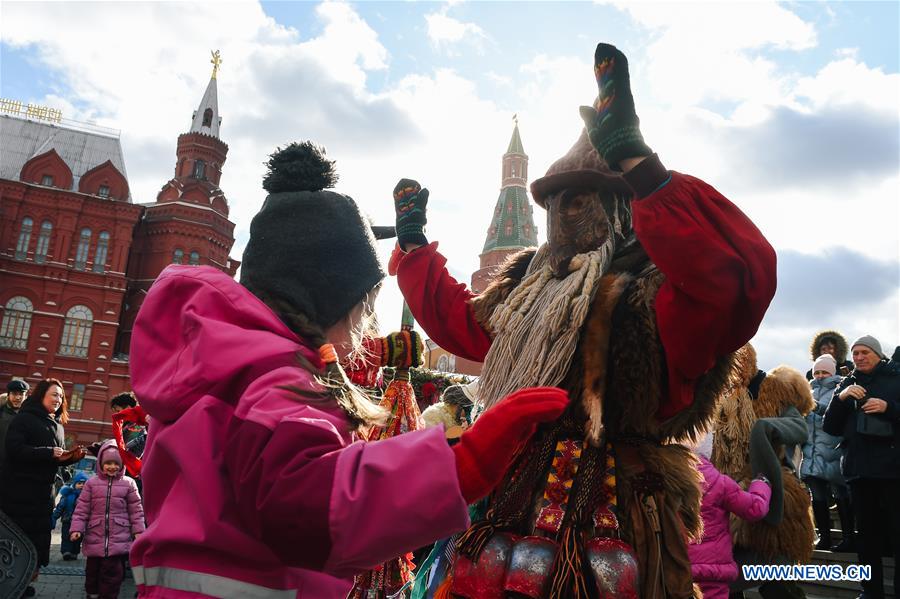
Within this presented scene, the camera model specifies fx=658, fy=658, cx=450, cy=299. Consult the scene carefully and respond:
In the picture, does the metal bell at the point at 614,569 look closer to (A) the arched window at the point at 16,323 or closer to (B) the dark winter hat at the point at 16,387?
(B) the dark winter hat at the point at 16,387

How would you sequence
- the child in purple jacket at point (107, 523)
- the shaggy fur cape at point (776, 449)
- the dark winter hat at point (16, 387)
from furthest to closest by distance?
the dark winter hat at point (16, 387)
the child in purple jacket at point (107, 523)
the shaggy fur cape at point (776, 449)

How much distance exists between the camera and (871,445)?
15.6 ft

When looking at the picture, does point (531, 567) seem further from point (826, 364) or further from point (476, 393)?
point (826, 364)

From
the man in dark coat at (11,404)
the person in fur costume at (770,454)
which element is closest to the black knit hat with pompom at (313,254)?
the person in fur costume at (770,454)

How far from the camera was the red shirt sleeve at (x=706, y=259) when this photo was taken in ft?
5.70

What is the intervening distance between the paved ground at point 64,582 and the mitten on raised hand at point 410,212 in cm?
554

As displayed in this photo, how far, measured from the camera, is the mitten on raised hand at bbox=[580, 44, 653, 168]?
1.78 meters

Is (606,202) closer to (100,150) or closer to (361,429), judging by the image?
(361,429)

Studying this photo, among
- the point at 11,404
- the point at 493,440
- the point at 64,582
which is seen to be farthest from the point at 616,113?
the point at 64,582

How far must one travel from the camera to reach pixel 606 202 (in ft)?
7.61

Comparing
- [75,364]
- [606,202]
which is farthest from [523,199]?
[606,202]

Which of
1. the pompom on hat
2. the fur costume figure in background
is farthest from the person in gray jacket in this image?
the fur costume figure in background

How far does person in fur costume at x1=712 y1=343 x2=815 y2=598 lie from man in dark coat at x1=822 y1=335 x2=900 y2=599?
1.09 feet

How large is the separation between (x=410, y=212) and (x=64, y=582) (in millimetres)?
6366
